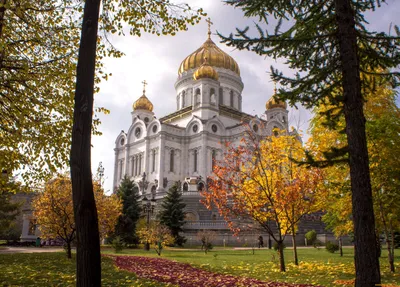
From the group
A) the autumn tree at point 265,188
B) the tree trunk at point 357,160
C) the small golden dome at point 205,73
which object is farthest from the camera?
the small golden dome at point 205,73

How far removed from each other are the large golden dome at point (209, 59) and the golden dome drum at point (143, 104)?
6678 millimetres

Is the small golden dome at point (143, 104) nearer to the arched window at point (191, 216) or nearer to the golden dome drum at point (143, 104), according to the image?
the golden dome drum at point (143, 104)

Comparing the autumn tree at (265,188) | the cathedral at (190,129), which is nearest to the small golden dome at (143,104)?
the cathedral at (190,129)

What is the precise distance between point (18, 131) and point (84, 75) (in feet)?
15.0

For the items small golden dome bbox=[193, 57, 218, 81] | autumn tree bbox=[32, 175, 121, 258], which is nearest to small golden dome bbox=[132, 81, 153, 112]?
small golden dome bbox=[193, 57, 218, 81]

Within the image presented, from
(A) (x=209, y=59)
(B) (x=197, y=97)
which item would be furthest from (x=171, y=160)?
(A) (x=209, y=59)

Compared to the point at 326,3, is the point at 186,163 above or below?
above

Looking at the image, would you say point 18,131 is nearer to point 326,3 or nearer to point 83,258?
point 83,258

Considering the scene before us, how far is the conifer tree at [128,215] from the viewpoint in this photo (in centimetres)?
2942

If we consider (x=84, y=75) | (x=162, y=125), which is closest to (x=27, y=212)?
(x=162, y=125)

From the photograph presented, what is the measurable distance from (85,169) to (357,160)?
4299 millimetres

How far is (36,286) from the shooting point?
7.54m

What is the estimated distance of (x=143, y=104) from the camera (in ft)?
177

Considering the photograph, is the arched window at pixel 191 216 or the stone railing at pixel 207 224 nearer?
the stone railing at pixel 207 224
